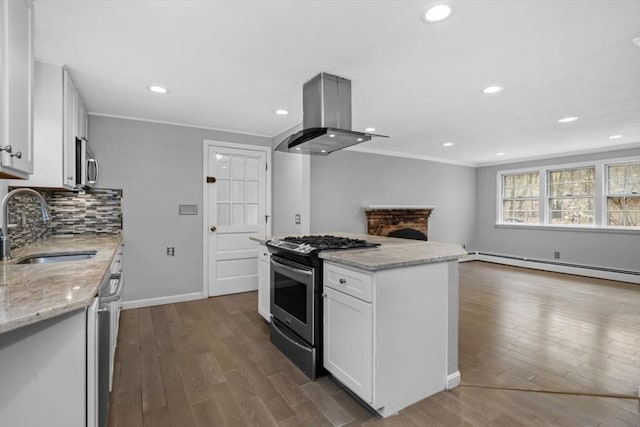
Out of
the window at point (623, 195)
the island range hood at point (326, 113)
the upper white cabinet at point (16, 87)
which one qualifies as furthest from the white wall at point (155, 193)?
the window at point (623, 195)

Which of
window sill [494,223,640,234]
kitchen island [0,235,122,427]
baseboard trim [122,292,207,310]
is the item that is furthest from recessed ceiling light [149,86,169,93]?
window sill [494,223,640,234]

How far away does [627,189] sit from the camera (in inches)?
215

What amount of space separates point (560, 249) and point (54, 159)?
25.6 feet

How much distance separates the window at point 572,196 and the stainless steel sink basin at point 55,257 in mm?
7618

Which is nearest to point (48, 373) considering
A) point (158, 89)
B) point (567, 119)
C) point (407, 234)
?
point (158, 89)

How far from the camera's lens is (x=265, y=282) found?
3.20m

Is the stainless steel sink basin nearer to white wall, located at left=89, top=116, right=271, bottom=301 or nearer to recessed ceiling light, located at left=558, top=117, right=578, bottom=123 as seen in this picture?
white wall, located at left=89, top=116, right=271, bottom=301

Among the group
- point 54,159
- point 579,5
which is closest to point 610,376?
point 579,5

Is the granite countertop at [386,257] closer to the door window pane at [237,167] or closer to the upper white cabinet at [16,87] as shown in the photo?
the upper white cabinet at [16,87]

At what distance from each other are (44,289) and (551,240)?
7.65 metres

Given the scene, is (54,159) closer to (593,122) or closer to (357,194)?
(357,194)

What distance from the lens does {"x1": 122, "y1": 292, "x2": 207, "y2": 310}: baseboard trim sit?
3.79 m

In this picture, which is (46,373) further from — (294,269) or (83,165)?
(83,165)

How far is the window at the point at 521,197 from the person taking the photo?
6691 mm
